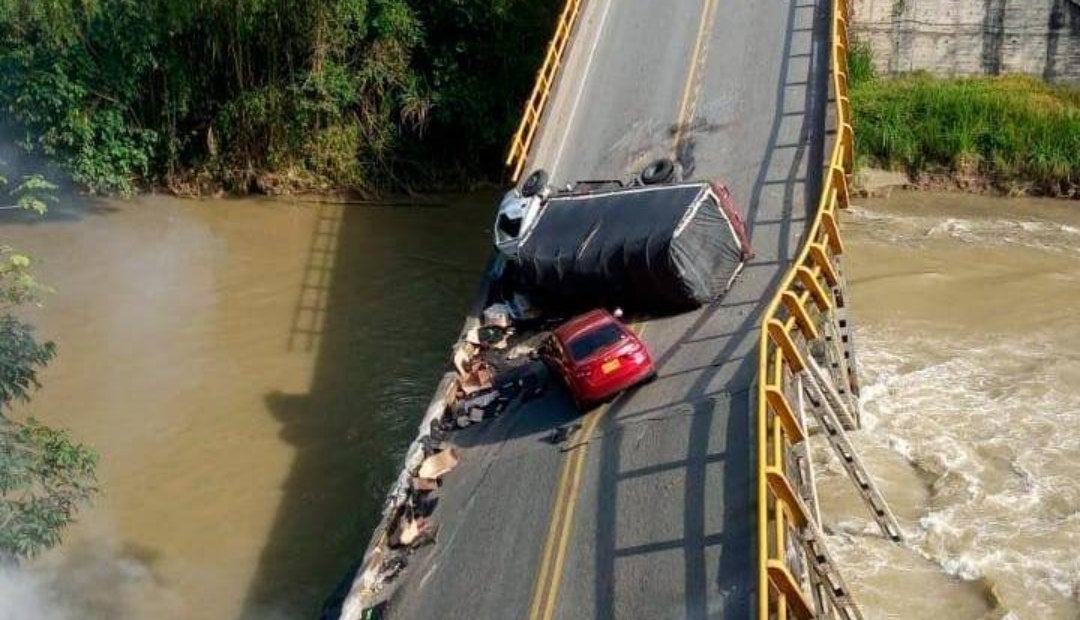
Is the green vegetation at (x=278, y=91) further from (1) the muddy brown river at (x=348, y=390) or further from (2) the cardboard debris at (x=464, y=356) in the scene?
(2) the cardboard debris at (x=464, y=356)

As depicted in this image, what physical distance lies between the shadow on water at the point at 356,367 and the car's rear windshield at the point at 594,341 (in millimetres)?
4446

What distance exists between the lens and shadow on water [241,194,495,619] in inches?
728

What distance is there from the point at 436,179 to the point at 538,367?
45.3 ft

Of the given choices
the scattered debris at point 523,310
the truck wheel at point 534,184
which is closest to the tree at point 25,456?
the scattered debris at point 523,310

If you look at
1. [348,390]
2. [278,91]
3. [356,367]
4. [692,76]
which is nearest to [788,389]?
[348,390]

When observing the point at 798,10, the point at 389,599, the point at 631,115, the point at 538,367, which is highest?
the point at 798,10

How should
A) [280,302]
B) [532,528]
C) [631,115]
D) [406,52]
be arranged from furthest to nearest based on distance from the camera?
[406,52] → [280,302] → [631,115] → [532,528]

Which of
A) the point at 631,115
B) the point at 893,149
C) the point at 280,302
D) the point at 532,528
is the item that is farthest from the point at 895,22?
the point at 532,528

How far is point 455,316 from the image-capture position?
25.4 meters

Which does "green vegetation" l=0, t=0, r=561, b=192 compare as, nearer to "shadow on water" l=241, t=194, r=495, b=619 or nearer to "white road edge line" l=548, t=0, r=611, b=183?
"shadow on water" l=241, t=194, r=495, b=619

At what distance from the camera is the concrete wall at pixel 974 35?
95.7 feet

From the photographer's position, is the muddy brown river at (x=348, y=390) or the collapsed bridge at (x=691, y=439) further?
the muddy brown river at (x=348, y=390)

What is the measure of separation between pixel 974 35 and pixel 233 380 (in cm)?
1907

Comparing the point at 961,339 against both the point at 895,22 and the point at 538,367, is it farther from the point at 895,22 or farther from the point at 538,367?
the point at 895,22
